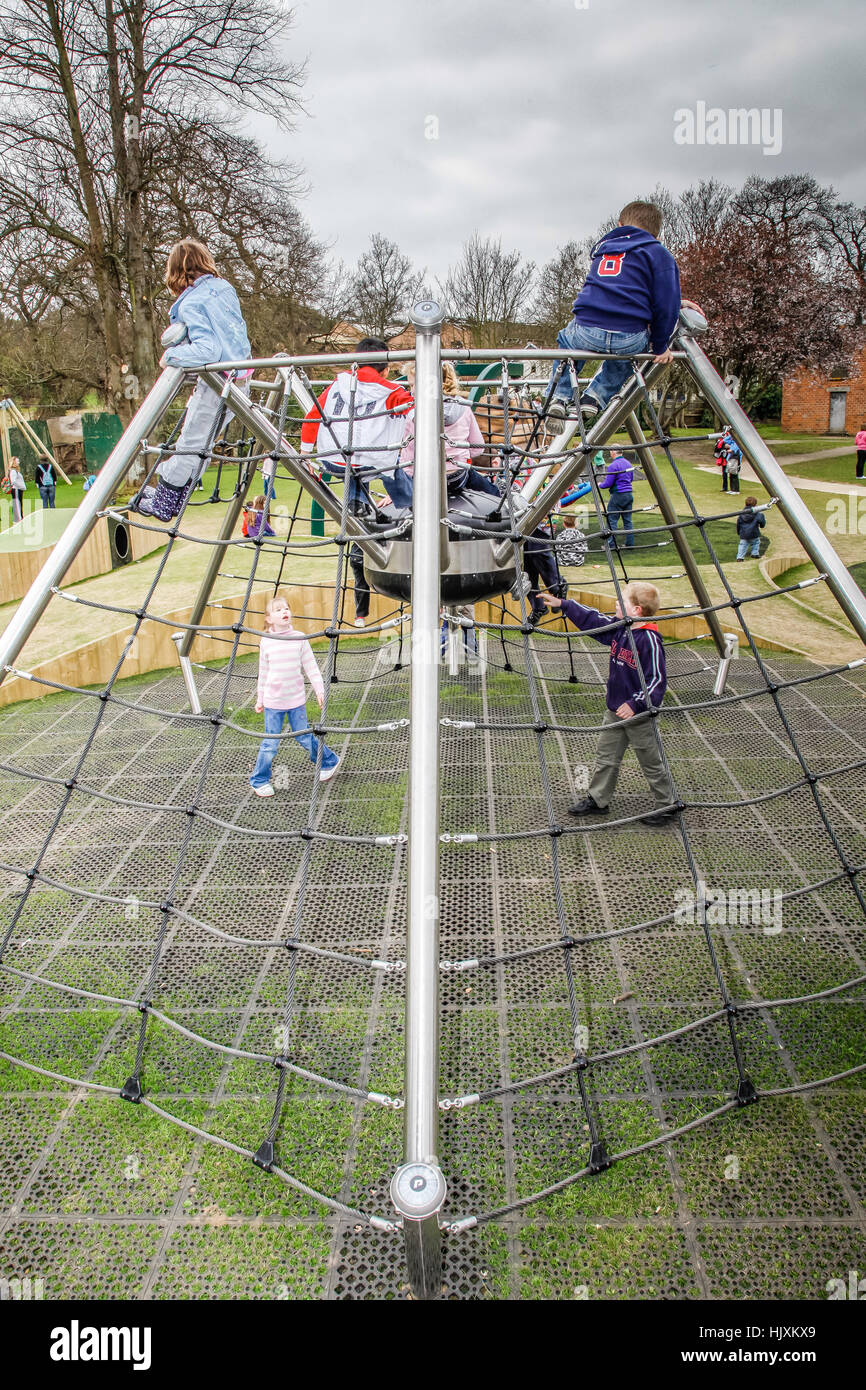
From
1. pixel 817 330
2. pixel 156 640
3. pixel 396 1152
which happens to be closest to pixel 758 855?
pixel 396 1152

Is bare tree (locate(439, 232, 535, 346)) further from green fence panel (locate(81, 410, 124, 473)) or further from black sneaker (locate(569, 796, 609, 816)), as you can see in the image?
black sneaker (locate(569, 796, 609, 816))

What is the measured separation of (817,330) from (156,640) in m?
18.1

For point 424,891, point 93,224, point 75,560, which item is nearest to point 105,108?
point 93,224

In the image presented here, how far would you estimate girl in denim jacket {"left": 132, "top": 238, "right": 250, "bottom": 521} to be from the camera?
2992 millimetres

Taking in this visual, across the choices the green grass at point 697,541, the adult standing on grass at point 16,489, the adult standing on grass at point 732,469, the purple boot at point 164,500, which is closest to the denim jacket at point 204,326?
the purple boot at point 164,500

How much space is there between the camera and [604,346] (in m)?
2.81

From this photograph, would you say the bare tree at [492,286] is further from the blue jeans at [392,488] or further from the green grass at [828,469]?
the blue jeans at [392,488]

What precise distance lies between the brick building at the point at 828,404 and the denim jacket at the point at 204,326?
2352cm

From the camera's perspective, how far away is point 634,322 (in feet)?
8.99

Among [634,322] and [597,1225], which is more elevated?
[634,322]

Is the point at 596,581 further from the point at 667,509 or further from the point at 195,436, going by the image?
the point at 195,436
